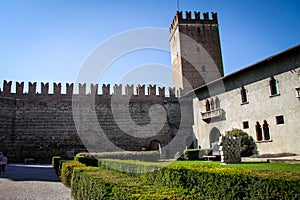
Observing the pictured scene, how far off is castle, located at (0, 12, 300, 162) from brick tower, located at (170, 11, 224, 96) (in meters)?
4.66

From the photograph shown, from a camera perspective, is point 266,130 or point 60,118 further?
point 60,118

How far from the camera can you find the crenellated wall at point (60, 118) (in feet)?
61.5

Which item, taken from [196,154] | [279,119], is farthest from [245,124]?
[196,154]

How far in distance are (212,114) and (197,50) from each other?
11174 mm

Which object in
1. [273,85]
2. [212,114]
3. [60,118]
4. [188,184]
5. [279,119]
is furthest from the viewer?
[60,118]

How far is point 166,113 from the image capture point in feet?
72.3

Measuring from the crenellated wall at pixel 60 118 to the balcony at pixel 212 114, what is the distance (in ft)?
10.9

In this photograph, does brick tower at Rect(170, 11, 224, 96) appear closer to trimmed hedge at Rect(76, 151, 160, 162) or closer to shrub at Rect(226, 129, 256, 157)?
shrub at Rect(226, 129, 256, 157)

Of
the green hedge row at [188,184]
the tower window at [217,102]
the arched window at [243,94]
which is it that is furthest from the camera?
the tower window at [217,102]

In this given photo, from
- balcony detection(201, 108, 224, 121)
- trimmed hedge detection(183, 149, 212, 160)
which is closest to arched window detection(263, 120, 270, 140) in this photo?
balcony detection(201, 108, 224, 121)

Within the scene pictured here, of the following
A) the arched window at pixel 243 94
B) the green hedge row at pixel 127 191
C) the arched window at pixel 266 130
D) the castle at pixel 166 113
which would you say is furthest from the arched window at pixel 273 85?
the green hedge row at pixel 127 191

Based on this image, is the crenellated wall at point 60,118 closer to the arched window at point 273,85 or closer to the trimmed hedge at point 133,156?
the trimmed hedge at point 133,156

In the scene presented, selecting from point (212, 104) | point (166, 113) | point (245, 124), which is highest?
point (212, 104)

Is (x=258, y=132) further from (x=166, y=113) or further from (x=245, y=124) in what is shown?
(x=166, y=113)
